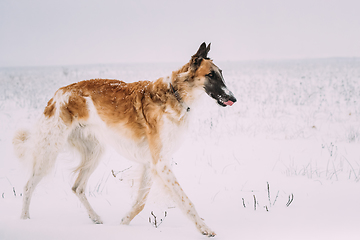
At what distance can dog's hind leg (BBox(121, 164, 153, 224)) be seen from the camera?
145 inches

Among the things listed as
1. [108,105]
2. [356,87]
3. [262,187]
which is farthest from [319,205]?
[356,87]

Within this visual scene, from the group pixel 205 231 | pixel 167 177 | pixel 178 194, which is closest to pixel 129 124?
pixel 167 177

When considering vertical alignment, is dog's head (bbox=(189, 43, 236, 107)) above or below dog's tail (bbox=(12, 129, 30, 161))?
above

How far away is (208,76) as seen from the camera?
11.0 feet

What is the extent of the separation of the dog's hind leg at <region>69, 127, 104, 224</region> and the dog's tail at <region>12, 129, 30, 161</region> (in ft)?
1.90

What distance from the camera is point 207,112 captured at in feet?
31.7

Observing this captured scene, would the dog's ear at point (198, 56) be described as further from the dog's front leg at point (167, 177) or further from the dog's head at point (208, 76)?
the dog's front leg at point (167, 177)

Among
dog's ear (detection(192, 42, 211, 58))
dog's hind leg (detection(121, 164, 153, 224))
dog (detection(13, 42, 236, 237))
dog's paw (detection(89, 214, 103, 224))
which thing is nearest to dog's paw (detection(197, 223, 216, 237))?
dog (detection(13, 42, 236, 237))

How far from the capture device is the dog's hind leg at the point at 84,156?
158 inches

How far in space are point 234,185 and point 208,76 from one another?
2185 mm

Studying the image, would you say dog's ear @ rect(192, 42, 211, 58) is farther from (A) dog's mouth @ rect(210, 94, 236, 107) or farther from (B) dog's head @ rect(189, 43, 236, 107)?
(A) dog's mouth @ rect(210, 94, 236, 107)

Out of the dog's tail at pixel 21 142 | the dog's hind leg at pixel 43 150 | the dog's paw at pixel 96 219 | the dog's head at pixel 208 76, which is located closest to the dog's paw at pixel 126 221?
the dog's paw at pixel 96 219

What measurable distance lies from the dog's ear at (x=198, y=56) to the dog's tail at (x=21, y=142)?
87.7 inches

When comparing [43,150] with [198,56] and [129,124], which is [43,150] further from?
[198,56]
